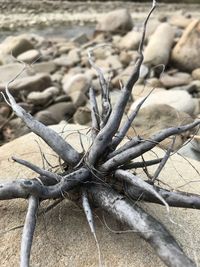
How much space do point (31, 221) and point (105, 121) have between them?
2.30 ft

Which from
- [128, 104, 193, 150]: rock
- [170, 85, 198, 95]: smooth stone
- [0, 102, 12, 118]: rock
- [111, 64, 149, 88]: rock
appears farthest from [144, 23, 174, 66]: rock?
[128, 104, 193, 150]: rock

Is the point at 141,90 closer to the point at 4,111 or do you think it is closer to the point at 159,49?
the point at 4,111

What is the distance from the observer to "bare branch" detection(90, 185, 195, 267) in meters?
1.95

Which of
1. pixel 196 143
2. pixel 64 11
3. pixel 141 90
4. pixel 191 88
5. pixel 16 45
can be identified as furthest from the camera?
pixel 64 11

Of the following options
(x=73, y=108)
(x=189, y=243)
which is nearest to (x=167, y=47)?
(x=73, y=108)

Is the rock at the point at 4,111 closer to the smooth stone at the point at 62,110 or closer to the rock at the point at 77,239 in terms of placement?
the smooth stone at the point at 62,110

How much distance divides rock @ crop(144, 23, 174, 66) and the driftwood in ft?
13.9

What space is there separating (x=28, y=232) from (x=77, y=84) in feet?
13.2

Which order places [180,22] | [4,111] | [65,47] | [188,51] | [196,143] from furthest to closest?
1. [180,22]
2. [65,47]
3. [188,51]
4. [4,111]
5. [196,143]

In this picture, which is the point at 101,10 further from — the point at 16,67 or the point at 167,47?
the point at 16,67

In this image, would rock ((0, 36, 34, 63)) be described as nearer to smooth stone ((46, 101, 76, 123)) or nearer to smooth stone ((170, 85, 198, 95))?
smooth stone ((46, 101, 76, 123))

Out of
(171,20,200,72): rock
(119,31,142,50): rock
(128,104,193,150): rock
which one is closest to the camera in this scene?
(128,104,193,150): rock

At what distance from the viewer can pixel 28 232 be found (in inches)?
82.2

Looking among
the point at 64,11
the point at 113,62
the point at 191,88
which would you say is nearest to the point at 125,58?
the point at 113,62
